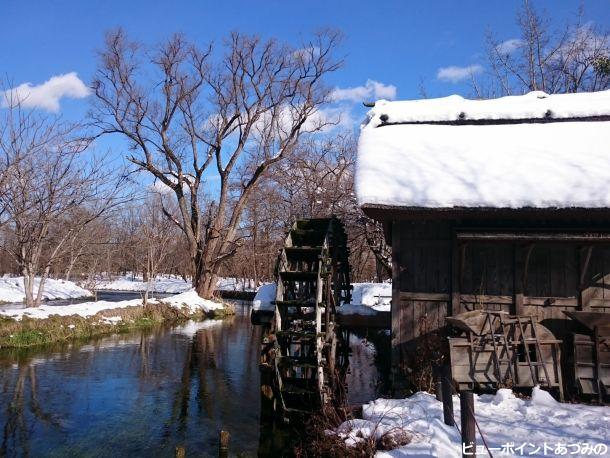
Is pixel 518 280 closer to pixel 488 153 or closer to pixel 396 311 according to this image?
pixel 396 311

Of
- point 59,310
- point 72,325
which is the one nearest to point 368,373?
point 72,325

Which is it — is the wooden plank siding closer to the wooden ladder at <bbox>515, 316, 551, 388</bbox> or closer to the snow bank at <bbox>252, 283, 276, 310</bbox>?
the wooden ladder at <bbox>515, 316, 551, 388</bbox>

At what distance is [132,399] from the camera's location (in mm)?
9125

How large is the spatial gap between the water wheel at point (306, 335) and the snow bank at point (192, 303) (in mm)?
13995

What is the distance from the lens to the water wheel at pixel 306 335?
7711mm

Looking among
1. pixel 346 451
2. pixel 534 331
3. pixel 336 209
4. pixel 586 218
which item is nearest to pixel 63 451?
pixel 346 451

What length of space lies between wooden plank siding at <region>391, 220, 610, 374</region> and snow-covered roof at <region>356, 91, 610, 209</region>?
731 mm

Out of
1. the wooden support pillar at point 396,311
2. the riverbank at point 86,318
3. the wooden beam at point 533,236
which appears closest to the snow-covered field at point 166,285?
the riverbank at point 86,318

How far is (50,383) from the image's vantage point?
9.98 m

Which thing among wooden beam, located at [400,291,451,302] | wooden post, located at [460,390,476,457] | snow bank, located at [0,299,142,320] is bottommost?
snow bank, located at [0,299,142,320]

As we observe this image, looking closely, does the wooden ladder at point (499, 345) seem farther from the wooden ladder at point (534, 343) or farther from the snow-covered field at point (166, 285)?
the snow-covered field at point (166, 285)

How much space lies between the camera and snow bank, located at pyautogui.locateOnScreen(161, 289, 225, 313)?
22703 mm

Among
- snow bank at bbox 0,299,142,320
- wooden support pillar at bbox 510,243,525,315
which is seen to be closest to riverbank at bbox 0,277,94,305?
snow bank at bbox 0,299,142,320

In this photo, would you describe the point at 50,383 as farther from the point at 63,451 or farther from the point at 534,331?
the point at 534,331
